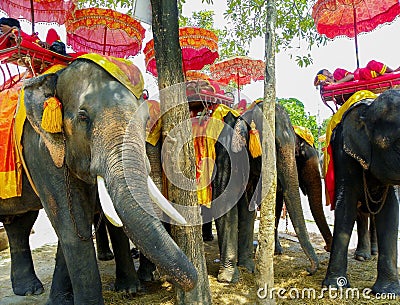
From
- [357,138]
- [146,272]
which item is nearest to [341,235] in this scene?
[357,138]

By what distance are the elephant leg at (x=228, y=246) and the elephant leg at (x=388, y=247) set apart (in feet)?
5.44

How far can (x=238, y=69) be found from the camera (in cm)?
920

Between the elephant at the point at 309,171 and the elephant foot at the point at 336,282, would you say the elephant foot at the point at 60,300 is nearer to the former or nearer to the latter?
the elephant foot at the point at 336,282

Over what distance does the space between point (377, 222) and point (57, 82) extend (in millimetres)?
3760

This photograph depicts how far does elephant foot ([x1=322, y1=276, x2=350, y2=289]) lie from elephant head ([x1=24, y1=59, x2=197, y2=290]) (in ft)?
9.00

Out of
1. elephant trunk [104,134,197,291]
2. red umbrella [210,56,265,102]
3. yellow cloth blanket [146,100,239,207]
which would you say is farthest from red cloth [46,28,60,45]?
red umbrella [210,56,265,102]

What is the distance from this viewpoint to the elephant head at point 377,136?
4129 mm

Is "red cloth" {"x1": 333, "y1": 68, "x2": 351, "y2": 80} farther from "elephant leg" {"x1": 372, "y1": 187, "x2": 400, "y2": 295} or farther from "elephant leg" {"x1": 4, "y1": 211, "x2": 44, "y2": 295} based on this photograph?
"elephant leg" {"x1": 4, "y1": 211, "x2": 44, "y2": 295}

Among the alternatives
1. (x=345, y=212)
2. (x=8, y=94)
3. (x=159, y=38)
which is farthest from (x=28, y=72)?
(x=345, y=212)

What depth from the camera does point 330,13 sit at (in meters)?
6.42

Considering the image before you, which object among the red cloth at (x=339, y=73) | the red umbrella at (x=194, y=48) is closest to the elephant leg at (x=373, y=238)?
the red cloth at (x=339, y=73)

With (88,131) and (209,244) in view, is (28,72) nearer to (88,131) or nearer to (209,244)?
(88,131)

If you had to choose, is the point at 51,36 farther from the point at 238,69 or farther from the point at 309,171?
the point at 238,69

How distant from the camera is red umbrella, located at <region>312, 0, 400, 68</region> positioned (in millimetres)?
5883
